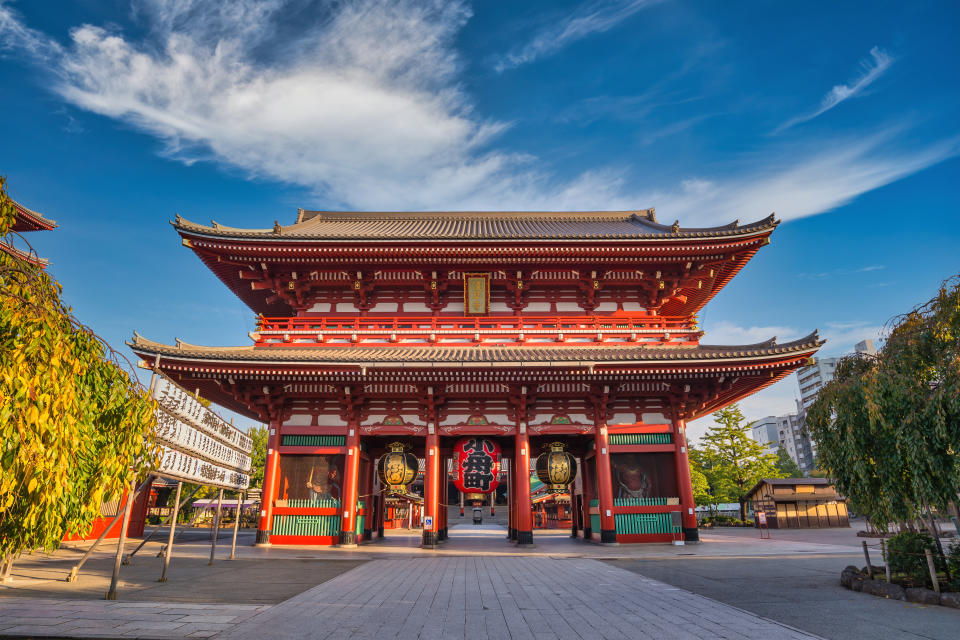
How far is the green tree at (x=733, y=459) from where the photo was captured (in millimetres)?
35344

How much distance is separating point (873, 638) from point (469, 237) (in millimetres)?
14802

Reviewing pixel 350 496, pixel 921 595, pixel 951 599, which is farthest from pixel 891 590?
pixel 350 496

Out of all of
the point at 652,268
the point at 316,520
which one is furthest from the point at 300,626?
the point at 652,268

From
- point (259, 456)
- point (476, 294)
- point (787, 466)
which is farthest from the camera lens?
point (787, 466)

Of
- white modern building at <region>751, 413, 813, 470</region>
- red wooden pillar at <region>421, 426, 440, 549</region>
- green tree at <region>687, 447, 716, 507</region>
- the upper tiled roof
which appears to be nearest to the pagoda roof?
the upper tiled roof

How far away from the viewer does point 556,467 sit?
1661 centimetres

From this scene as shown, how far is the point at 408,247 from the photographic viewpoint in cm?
1748

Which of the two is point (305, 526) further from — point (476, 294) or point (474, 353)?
point (476, 294)

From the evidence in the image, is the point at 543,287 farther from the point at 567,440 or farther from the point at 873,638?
the point at 873,638

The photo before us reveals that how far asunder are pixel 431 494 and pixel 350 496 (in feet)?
9.04

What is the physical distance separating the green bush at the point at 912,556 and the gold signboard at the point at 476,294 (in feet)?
42.9

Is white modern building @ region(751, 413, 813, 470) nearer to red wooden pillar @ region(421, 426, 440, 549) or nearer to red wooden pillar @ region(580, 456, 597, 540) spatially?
red wooden pillar @ region(580, 456, 597, 540)

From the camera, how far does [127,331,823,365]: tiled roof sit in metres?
14.9

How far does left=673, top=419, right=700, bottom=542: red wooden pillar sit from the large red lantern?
20.6 ft
